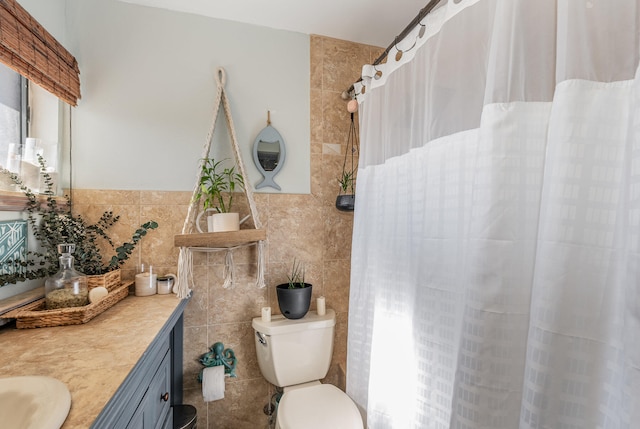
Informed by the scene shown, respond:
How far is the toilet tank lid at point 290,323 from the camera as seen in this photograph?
55.1 inches

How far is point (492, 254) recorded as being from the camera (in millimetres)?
644

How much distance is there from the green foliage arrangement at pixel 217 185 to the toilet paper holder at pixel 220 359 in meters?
0.72

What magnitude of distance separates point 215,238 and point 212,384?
71 centimetres

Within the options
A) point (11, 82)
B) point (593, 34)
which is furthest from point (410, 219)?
point (11, 82)

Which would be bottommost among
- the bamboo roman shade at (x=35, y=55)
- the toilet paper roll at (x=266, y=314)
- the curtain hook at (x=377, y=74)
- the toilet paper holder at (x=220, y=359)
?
the toilet paper holder at (x=220, y=359)

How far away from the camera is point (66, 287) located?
3.37 ft

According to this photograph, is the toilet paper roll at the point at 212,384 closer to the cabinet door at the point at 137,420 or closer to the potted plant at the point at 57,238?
the cabinet door at the point at 137,420

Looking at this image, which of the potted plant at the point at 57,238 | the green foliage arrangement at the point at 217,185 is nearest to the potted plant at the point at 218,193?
the green foliage arrangement at the point at 217,185

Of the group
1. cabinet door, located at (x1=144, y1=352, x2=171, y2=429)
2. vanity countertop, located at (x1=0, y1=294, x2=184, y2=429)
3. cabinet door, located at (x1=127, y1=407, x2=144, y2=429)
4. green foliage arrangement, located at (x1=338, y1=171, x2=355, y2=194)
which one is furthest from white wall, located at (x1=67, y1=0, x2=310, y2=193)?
cabinet door, located at (x1=127, y1=407, x2=144, y2=429)

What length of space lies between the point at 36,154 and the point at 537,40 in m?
1.78

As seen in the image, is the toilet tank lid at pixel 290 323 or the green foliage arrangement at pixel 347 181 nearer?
the toilet tank lid at pixel 290 323

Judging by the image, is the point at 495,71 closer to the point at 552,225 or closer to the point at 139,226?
the point at 552,225

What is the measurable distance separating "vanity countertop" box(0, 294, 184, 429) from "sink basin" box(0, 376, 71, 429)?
0.07ft

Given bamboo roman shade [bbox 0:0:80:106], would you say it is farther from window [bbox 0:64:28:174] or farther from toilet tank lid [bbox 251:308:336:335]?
toilet tank lid [bbox 251:308:336:335]
